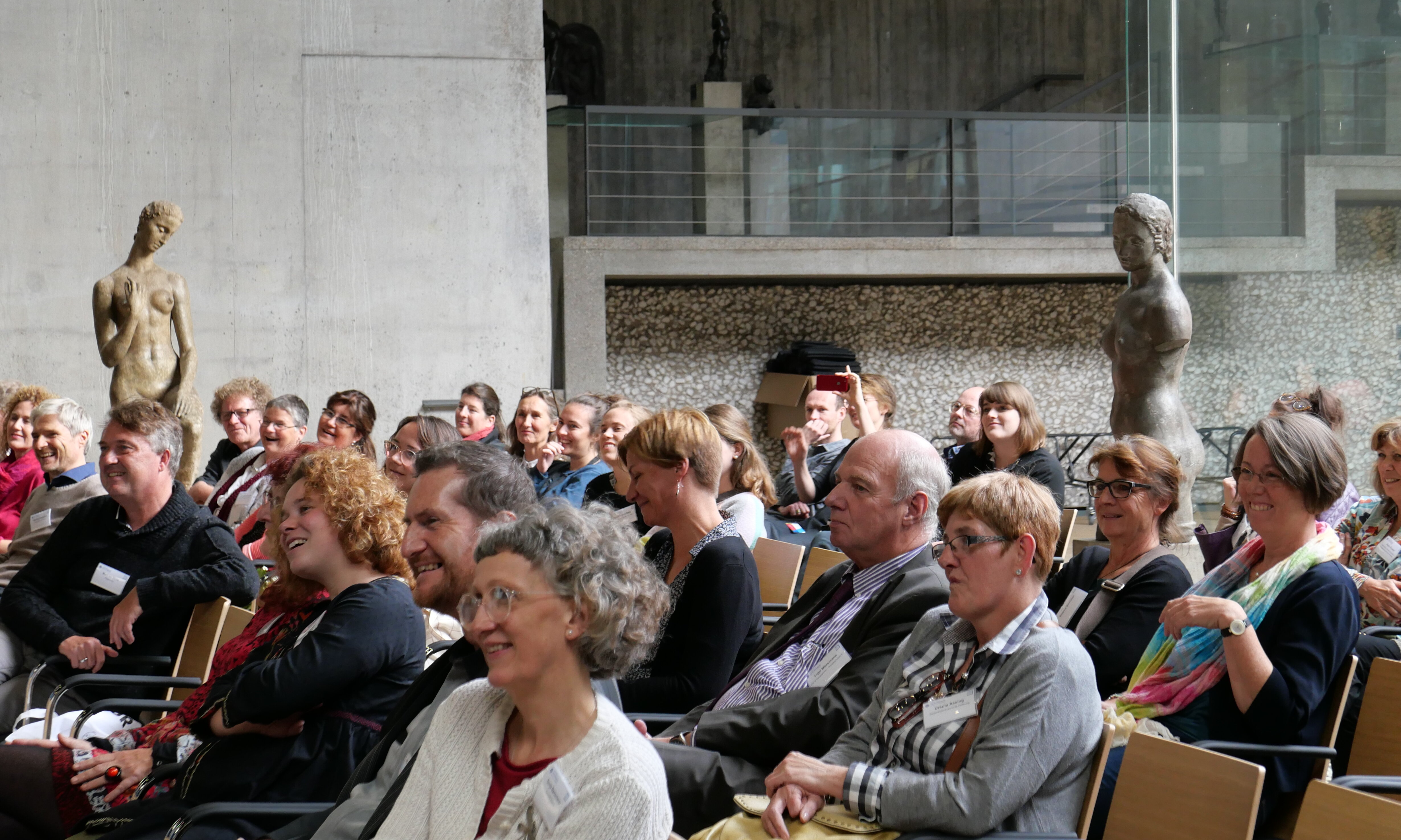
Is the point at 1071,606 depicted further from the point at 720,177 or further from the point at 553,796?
the point at 720,177

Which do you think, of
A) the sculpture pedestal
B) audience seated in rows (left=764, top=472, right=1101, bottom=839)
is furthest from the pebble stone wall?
audience seated in rows (left=764, top=472, right=1101, bottom=839)

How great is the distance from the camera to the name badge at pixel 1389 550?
11.1ft

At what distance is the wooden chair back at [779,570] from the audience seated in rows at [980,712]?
176 cm

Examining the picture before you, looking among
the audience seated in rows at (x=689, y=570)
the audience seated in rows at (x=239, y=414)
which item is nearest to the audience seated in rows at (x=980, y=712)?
the audience seated in rows at (x=689, y=570)

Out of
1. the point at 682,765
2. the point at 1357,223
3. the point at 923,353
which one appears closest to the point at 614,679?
the point at 682,765

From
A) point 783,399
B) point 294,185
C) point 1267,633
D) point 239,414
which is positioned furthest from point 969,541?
point 783,399

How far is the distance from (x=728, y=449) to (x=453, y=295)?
4.55m

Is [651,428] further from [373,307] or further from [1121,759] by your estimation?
[373,307]

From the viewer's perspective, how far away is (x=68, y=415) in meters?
4.57

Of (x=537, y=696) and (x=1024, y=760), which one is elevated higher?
(x=537, y=696)

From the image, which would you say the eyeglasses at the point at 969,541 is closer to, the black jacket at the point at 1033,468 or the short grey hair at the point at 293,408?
the black jacket at the point at 1033,468

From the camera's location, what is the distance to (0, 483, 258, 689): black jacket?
328cm

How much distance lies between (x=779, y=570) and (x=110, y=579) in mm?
1970

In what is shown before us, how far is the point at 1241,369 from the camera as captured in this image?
682cm
